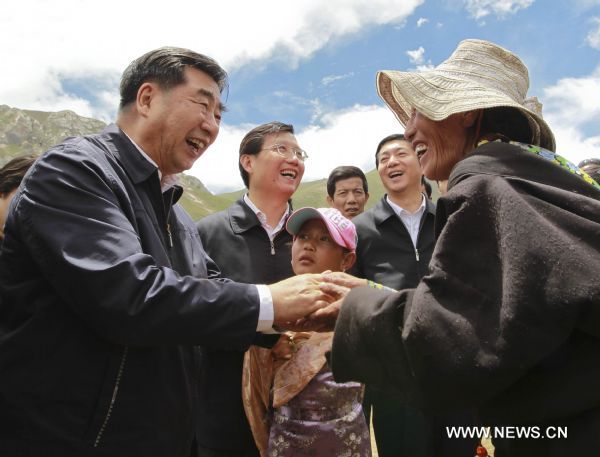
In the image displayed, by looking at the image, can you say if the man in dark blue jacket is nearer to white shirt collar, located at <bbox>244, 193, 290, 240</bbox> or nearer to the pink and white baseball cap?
the pink and white baseball cap

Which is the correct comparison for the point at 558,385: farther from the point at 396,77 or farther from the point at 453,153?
the point at 396,77

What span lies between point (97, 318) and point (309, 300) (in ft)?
3.61

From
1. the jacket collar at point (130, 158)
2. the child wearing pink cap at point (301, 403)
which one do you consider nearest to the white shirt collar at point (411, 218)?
the child wearing pink cap at point (301, 403)

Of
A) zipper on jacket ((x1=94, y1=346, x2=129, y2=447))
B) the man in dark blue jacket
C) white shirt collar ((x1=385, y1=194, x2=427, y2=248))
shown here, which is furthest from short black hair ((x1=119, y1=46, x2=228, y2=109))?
white shirt collar ((x1=385, y1=194, x2=427, y2=248))

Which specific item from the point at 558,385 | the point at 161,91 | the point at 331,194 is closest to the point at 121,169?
the point at 161,91

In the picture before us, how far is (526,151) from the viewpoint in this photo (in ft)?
5.93

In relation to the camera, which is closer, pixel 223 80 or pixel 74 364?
pixel 74 364

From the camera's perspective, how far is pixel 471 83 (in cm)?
226

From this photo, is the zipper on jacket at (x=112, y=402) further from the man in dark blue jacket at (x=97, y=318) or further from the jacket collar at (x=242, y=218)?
the jacket collar at (x=242, y=218)

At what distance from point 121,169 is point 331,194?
4.75 metres

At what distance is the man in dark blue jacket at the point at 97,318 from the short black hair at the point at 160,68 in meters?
0.89

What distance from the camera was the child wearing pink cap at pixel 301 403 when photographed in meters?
2.88

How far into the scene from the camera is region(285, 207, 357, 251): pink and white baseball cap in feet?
11.5

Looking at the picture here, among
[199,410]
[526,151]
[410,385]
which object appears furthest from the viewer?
[199,410]
